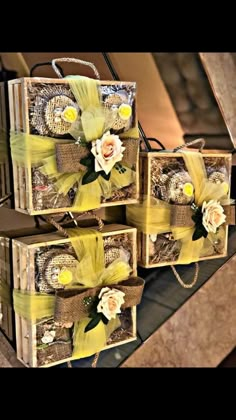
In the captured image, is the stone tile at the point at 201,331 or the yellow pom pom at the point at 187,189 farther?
the stone tile at the point at 201,331

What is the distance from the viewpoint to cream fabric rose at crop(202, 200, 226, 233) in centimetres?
123

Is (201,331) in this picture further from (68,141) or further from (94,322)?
(68,141)

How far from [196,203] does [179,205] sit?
56 millimetres

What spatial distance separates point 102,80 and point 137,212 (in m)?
0.33

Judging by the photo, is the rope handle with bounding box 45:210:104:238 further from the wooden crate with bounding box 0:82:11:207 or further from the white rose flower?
the white rose flower

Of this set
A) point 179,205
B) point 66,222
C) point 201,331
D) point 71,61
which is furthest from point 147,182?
point 201,331

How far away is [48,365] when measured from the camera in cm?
114

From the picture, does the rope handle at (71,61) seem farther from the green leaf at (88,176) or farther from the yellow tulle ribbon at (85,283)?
the yellow tulle ribbon at (85,283)

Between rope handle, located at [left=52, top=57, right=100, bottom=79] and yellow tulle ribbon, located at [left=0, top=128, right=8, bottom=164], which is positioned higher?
rope handle, located at [left=52, top=57, right=100, bottom=79]

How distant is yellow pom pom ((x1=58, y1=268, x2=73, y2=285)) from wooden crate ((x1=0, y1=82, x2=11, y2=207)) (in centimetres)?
A: 19

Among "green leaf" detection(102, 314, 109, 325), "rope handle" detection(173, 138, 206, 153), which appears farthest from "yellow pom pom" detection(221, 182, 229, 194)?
"green leaf" detection(102, 314, 109, 325)

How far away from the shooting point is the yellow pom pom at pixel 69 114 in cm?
104

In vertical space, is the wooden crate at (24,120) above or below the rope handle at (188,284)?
above

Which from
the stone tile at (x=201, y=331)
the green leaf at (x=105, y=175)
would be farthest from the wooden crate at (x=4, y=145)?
the stone tile at (x=201, y=331)
